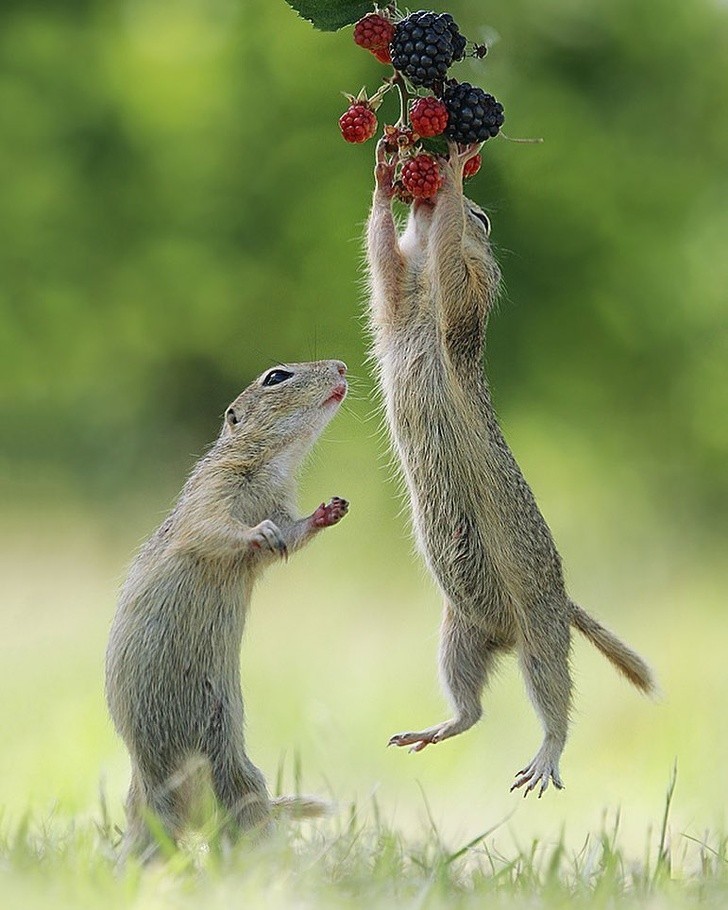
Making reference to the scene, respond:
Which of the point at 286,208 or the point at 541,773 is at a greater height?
the point at 286,208

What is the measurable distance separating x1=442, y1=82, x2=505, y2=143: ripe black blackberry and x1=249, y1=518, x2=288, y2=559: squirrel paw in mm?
1167

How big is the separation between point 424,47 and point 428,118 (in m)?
0.18

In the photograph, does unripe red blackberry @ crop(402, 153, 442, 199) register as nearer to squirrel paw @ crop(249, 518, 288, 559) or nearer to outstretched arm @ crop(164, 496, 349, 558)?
outstretched arm @ crop(164, 496, 349, 558)

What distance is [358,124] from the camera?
4.06 metres

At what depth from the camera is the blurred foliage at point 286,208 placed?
12898mm

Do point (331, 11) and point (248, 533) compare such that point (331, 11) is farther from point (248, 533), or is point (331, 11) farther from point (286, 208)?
point (286, 208)

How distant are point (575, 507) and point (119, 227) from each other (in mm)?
4995

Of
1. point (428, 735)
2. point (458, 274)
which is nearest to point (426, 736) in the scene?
point (428, 735)

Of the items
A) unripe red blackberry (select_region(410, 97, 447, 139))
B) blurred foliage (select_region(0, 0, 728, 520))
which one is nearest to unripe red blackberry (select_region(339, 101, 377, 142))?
unripe red blackberry (select_region(410, 97, 447, 139))

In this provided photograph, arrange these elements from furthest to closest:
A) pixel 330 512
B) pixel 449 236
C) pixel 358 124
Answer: pixel 449 236
pixel 358 124
pixel 330 512

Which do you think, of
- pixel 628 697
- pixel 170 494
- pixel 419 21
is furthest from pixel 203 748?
pixel 170 494

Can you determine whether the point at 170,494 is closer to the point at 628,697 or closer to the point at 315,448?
the point at 628,697

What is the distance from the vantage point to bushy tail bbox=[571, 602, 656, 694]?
4.57m

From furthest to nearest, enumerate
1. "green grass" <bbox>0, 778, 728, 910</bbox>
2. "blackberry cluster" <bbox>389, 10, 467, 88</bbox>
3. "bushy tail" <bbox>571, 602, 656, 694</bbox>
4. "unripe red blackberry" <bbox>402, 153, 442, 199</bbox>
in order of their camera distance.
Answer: "bushy tail" <bbox>571, 602, 656, 694</bbox>
"unripe red blackberry" <bbox>402, 153, 442, 199</bbox>
"blackberry cluster" <bbox>389, 10, 467, 88</bbox>
"green grass" <bbox>0, 778, 728, 910</bbox>
